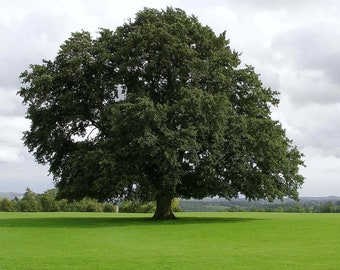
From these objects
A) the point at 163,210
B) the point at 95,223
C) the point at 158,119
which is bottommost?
the point at 95,223

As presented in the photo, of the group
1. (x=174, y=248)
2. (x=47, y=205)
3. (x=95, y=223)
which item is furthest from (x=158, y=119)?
(x=47, y=205)

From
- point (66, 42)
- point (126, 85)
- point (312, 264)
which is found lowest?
point (312, 264)

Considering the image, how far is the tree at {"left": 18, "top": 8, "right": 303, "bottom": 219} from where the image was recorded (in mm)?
37812

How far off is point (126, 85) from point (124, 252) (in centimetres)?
2464

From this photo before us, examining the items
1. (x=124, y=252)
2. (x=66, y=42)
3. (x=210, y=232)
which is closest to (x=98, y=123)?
(x=66, y=42)

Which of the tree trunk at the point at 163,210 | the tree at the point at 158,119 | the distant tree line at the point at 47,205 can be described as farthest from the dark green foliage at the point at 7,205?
the tree trunk at the point at 163,210

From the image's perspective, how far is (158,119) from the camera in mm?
36781

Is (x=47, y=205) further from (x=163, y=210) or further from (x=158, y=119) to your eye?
(x=158, y=119)

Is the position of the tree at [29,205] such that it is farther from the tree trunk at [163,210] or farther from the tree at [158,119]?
the tree trunk at [163,210]

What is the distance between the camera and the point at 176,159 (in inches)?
1454

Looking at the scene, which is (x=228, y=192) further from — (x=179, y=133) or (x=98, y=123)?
(x=98, y=123)

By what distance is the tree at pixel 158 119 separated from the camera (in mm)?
37812

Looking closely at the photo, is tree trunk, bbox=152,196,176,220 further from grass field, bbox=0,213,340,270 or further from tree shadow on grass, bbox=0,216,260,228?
grass field, bbox=0,213,340,270

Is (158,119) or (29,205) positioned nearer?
(158,119)
